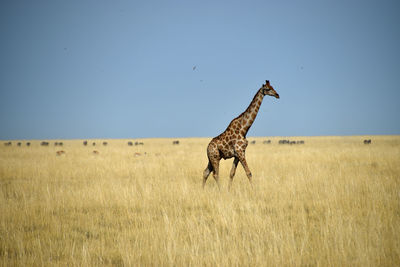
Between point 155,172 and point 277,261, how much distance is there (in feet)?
30.9

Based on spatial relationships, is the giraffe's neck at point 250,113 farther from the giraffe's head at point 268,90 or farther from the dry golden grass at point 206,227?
the dry golden grass at point 206,227

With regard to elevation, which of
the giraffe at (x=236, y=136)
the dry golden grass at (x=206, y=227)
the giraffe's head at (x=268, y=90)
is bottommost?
the dry golden grass at (x=206, y=227)

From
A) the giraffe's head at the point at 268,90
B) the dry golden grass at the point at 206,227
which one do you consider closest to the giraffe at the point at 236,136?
the giraffe's head at the point at 268,90

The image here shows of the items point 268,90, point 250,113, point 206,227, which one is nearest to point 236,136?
point 250,113

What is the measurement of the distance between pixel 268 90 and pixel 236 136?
5.81 feet

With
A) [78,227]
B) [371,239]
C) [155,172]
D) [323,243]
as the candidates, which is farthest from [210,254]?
[155,172]

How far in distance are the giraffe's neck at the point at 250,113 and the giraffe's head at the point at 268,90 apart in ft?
0.43

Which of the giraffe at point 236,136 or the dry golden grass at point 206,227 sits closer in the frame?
the dry golden grass at point 206,227

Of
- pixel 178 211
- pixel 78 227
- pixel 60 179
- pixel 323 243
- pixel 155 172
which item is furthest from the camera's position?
pixel 155 172

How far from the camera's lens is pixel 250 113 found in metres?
7.86

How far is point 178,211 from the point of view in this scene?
5.75m

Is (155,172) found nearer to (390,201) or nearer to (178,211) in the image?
(178,211)

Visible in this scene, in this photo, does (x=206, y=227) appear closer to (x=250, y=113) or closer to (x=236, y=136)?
(x=236, y=136)

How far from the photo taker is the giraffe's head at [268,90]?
7.72m
